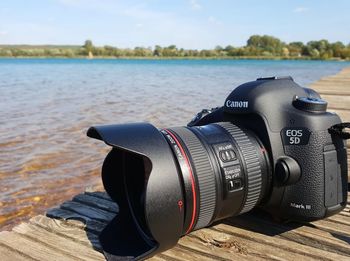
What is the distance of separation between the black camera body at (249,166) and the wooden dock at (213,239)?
0.10 metres

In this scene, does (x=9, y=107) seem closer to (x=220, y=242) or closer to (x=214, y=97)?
(x=214, y=97)

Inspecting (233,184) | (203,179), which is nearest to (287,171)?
(233,184)

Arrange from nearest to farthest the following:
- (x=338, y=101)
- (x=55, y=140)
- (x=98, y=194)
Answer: (x=98, y=194) < (x=55, y=140) < (x=338, y=101)

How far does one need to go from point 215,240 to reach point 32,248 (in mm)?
745

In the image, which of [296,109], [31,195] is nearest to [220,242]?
[296,109]

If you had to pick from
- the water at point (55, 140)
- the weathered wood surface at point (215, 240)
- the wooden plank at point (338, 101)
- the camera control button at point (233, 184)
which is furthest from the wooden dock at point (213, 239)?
the wooden plank at point (338, 101)

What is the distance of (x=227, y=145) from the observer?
1454 mm

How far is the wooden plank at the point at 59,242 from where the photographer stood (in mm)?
1423

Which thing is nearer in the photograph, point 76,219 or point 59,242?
point 59,242

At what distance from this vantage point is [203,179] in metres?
1.32

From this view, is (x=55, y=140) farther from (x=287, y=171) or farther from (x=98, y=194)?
(x=287, y=171)

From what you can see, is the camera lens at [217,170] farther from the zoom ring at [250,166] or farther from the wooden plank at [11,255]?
the wooden plank at [11,255]

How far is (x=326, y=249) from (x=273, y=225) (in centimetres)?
→ 25

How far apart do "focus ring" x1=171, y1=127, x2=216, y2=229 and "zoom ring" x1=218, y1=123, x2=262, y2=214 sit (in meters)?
0.17
